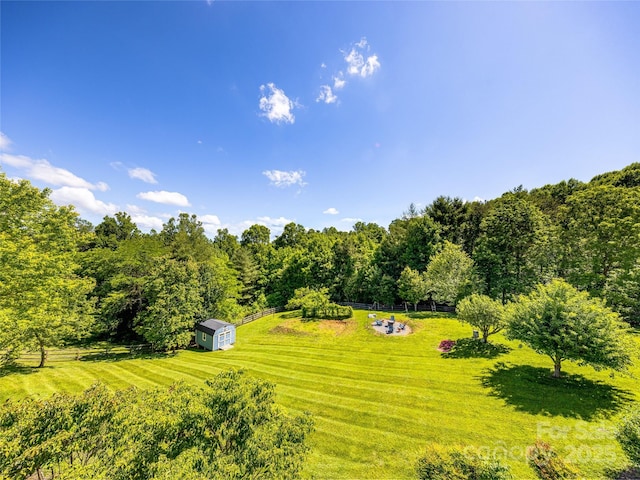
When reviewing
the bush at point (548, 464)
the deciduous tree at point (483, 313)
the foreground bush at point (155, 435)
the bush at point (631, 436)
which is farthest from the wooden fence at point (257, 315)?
the bush at point (631, 436)

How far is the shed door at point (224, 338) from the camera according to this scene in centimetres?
2649

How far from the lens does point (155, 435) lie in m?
5.35

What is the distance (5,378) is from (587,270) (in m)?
49.3

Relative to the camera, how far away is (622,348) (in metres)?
11.7

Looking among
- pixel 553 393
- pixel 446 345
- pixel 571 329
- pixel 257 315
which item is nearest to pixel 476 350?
pixel 446 345

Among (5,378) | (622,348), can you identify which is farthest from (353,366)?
(5,378)

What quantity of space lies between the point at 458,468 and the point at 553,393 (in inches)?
416

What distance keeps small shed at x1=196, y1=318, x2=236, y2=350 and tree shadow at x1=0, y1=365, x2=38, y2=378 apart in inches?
477

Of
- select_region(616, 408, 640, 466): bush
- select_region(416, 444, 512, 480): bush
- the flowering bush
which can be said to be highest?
select_region(616, 408, 640, 466): bush

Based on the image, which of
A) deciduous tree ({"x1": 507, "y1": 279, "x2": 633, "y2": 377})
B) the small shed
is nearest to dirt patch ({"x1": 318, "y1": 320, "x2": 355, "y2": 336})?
the small shed

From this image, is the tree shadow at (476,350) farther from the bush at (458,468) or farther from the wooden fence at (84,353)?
the wooden fence at (84,353)

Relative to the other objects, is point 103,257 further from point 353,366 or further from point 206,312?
point 353,366

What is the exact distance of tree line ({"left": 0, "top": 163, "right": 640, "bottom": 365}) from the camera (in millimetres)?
16219

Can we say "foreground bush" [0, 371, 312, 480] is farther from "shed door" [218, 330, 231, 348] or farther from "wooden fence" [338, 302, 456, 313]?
"wooden fence" [338, 302, 456, 313]
